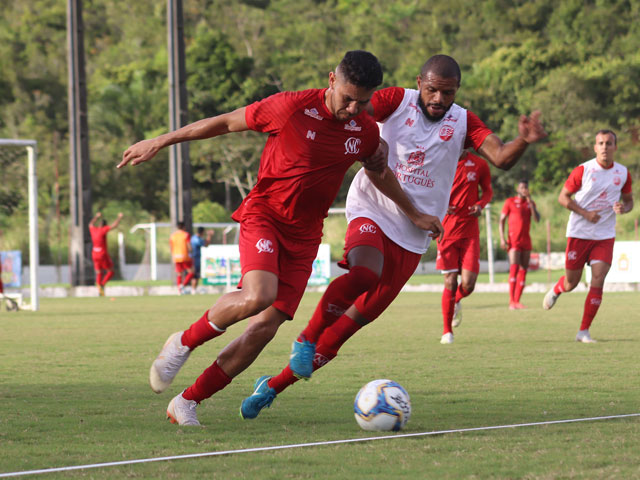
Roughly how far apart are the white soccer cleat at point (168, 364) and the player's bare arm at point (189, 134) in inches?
39.5

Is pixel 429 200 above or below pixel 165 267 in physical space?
above

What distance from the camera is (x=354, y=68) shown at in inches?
230

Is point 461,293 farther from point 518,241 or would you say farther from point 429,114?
point 429,114

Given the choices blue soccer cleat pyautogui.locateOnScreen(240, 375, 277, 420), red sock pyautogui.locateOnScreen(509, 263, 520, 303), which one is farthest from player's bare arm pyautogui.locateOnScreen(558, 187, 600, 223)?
red sock pyautogui.locateOnScreen(509, 263, 520, 303)

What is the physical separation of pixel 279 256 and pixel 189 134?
85 cm

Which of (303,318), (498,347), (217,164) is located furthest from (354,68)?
(217,164)

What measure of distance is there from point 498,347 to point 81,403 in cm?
549

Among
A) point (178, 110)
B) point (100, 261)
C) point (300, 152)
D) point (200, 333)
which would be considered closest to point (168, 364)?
point (200, 333)

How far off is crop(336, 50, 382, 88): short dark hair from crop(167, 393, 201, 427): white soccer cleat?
199cm

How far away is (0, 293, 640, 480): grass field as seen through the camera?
4.83 metres

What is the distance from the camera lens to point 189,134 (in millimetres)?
5926

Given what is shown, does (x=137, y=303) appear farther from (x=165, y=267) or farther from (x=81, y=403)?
(x=165, y=267)

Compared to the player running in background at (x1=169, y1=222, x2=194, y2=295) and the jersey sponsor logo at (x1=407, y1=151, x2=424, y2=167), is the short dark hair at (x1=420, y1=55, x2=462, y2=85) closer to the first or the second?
the jersey sponsor logo at (x1=407, y1=151, x2=424, y2=167)

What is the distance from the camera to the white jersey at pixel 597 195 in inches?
466
